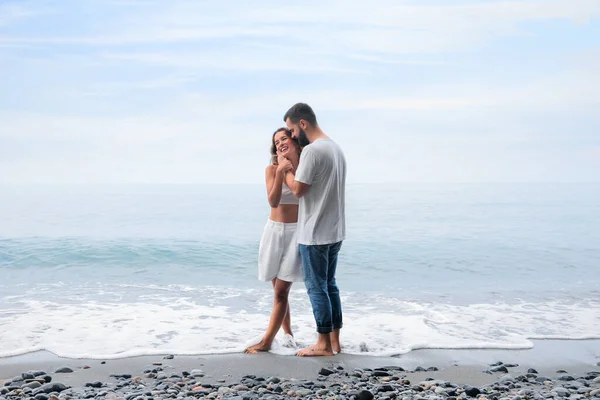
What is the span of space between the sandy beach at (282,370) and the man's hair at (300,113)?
207cm

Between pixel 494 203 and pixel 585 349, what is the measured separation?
82.7ft

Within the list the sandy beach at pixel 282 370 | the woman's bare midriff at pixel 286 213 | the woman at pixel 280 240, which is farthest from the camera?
the woman's bare midriff at pixel 286 213

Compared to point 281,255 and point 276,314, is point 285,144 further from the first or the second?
point 276,314

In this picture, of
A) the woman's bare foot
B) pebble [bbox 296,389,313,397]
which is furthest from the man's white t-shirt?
pebble [bbox 296,389,313,397]

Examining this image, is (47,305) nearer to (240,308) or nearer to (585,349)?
(240,308)

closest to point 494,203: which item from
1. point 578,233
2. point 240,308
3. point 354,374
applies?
point 578,233

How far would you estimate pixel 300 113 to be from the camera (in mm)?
5309

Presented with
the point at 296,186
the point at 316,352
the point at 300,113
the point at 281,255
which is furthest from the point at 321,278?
the point at 300,113

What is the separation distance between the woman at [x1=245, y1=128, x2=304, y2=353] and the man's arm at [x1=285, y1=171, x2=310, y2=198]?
0.15 meters

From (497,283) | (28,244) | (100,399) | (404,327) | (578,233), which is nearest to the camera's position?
(100,399)

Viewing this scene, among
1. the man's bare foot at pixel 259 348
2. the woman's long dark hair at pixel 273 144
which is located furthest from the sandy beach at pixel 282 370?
the woman's long dark hair at pixel 273 144

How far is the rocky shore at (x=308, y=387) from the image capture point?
435 cm

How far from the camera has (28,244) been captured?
15.0m

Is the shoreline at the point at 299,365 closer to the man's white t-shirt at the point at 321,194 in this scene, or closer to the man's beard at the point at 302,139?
the man's white t-shirt at the point at 321,194
